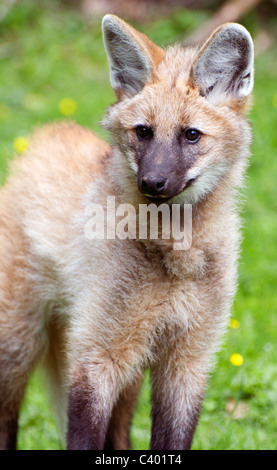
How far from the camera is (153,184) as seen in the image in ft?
8.75

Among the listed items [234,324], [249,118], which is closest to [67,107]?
[234,324]

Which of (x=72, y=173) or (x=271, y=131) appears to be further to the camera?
(x=271, y=131)

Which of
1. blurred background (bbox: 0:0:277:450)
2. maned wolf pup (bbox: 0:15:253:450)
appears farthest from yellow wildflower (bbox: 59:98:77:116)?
maned wolf pup (bbox: 0:15:253:450)

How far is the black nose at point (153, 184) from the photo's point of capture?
2.67m

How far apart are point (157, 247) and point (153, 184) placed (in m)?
0.43

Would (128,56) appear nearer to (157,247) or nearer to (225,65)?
(225,65)

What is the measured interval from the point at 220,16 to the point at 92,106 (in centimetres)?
265

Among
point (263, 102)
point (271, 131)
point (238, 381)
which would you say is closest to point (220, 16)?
point (263, 102)

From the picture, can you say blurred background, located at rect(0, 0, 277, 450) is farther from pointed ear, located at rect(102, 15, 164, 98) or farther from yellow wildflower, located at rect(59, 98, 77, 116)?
pointed ear, located at rect(102, 15, 164, 98)

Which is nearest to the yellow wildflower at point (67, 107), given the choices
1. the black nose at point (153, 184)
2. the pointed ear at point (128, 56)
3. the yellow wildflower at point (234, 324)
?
the yellow wildflower at point (234, 324)

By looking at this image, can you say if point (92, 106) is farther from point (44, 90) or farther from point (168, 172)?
point (168, 172)

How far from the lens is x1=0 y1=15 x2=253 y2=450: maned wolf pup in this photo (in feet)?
9.31

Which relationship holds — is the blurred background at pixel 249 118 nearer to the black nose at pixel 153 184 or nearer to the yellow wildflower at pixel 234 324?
the yellow wildflower at pixel 234 324
